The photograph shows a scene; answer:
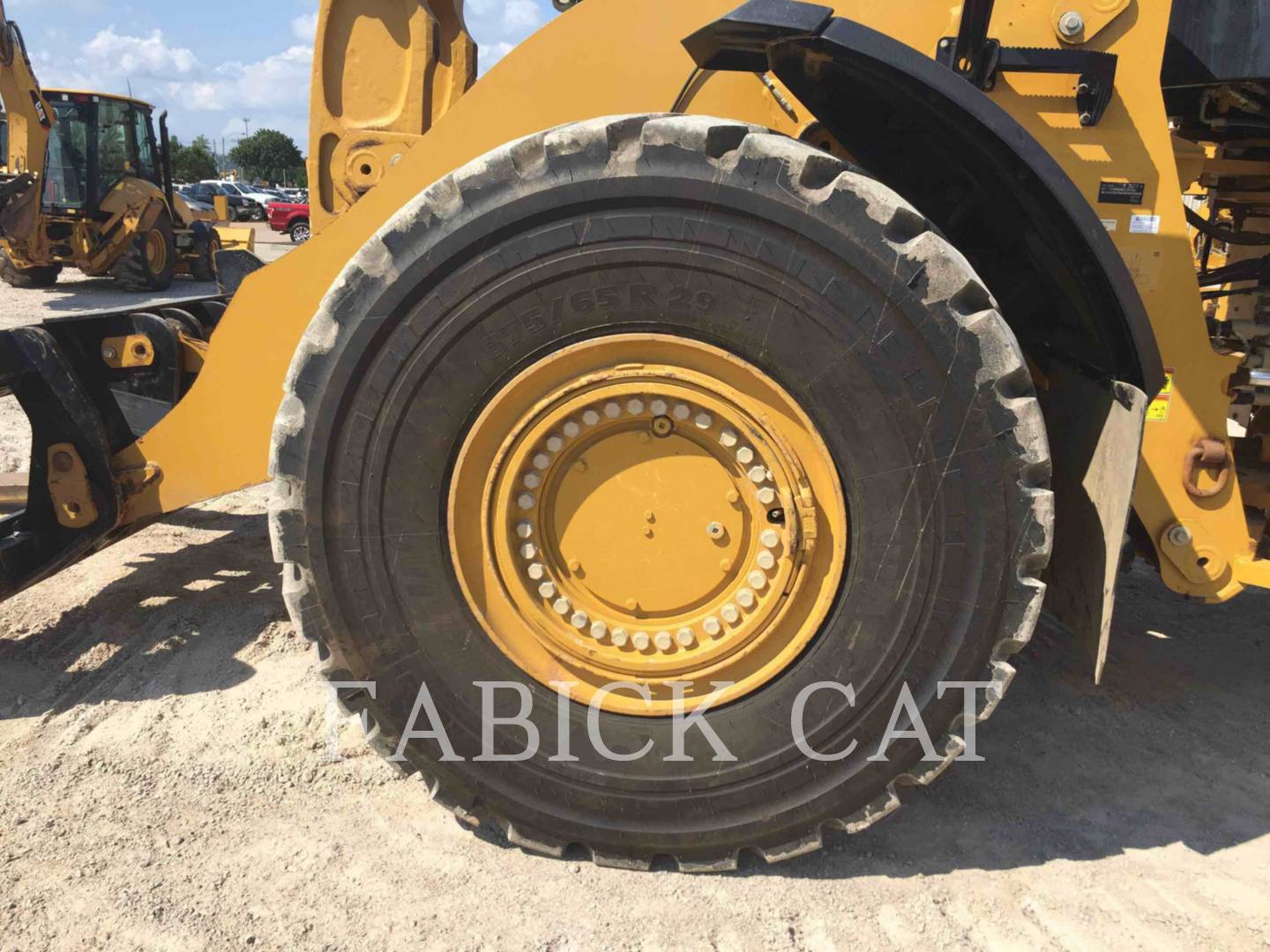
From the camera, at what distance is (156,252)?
16.1m

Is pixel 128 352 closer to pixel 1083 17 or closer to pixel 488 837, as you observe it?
pixel 488 837

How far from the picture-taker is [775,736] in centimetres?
219

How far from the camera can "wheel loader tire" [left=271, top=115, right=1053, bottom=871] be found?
79.2 inches

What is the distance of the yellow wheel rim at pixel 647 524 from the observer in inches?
83.4

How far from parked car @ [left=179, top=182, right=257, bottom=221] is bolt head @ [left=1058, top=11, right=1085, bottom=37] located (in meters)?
32.9

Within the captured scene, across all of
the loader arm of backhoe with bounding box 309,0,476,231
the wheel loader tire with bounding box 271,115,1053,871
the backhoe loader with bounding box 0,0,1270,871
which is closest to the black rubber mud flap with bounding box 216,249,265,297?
the loader arm of backhoe with bounding box 309,0,476,231

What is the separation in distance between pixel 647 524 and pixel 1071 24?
1662mm

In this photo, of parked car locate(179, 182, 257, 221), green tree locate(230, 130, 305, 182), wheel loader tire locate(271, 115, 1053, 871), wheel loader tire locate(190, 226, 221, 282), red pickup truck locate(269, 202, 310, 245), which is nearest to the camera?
wheel loader tire locate(271, 115, 1053, 871)

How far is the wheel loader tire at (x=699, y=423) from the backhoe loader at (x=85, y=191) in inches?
554

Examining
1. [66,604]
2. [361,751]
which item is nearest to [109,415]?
[66,604]

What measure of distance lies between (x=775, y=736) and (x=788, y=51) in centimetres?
168

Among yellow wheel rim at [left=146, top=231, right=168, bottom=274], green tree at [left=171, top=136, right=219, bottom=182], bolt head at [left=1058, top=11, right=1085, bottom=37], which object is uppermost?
green tree at [left=171, top=136, right=219, bottom=182]

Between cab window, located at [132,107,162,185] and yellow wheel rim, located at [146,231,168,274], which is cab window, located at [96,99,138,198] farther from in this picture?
yellow wheel rim, located at [146,231,168,274]

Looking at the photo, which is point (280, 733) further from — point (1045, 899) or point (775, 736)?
point (1045, 899)
